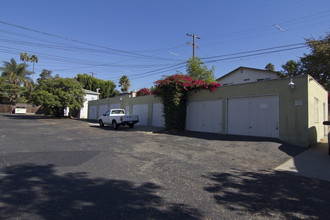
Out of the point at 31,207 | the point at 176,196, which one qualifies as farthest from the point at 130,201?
the point at 31,207

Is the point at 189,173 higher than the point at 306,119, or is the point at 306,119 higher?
the point at 306,119

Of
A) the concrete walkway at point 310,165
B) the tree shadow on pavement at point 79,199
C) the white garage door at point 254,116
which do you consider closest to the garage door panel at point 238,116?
the white garage door at point 254,116

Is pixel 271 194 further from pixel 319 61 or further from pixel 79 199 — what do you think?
pixel 319 61

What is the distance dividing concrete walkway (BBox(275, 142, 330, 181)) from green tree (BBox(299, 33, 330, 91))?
15.4 m

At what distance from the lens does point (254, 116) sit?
1063cm

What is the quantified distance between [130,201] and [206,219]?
131 centimetres

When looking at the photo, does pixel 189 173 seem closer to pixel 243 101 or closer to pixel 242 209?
pixel 242 209

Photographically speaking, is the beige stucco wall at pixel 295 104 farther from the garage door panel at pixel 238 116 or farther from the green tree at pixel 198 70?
the green tree at pixel 198 70

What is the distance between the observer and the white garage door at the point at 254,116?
390 inches

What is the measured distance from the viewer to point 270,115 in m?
10.0

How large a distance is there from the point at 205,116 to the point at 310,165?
7475 mm

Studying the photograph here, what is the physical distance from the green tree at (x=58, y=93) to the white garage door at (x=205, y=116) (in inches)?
836

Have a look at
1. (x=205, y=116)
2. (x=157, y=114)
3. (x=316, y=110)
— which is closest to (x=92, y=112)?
(x=157, y=114)

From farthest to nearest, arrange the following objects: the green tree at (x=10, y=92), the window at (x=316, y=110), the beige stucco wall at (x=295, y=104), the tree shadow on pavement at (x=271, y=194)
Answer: the green tree at (x=10, y=92) < the window at (x=316, y=110) < the beige stucco wall at (x=295, y=104) < the tree shadow on pavement at (x=271, y=194)
